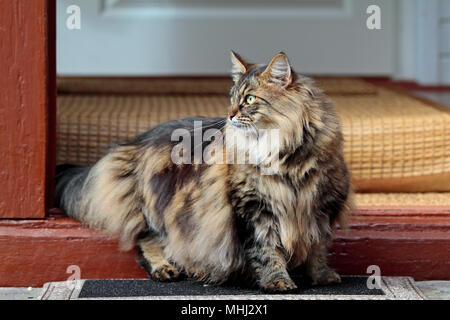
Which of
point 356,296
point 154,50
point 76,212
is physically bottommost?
point 356,296

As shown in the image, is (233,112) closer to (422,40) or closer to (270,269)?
(270,269)

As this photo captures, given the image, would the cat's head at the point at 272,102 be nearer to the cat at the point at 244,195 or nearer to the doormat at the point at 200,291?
the cat at the point at 244,195

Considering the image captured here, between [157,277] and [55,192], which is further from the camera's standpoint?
[55,192]

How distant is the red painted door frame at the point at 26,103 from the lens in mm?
2000

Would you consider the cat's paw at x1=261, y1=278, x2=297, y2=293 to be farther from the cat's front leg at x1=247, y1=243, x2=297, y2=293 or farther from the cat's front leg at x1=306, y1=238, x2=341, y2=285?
the cat's front leg at x1=306, y1=238, x2=341, y2=285

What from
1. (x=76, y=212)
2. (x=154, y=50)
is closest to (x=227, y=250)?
(x=76, y=212)

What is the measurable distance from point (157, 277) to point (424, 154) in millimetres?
1005

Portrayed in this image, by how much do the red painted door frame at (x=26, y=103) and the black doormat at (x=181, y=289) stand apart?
28 centimetres

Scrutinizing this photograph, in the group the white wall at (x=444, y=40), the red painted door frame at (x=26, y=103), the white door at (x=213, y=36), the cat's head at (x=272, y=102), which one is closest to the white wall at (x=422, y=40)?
the white wall at (x=444, y=40)

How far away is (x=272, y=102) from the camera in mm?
1854

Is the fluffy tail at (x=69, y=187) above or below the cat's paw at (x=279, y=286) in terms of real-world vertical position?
above
